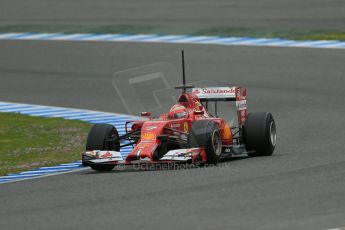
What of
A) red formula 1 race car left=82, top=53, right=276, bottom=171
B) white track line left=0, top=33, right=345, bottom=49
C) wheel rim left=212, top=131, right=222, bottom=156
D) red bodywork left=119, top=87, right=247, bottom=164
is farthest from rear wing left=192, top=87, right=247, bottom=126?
white track line left=0, top=33, right=345, bottom=49

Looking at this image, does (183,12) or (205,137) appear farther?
(183,12)

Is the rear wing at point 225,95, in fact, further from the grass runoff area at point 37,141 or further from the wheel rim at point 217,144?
the grass runoff area at point 37,141

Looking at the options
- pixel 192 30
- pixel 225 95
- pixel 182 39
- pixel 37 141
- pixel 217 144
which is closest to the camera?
pixel 217 144

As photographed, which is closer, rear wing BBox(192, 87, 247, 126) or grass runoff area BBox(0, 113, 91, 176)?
rear wing BBox(192, 87, 247, 126)

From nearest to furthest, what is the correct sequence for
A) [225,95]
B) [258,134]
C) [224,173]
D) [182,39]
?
[224,173]
[258,134]
[225,95]
[182,39]

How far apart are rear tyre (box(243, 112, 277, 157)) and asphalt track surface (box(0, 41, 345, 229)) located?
23 centimetres

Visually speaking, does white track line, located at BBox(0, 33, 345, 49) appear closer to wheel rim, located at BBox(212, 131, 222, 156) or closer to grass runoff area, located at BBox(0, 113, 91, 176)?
grass runoff area, located at BBox(0, 113, 91, 176)

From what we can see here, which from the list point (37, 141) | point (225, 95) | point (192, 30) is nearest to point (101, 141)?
point (225, 95)

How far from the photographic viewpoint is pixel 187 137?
13258 millimetres

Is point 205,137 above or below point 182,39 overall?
below

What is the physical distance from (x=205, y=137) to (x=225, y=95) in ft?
6.56

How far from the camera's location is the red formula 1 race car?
13.0 m

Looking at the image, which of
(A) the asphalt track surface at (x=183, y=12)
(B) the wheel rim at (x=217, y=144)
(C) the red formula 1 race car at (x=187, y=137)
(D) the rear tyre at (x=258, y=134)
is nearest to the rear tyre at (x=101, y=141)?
(C) the red formula 1 race car at (x=187, y=137)

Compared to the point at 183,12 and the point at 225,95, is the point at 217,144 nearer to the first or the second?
the point at 225,95
